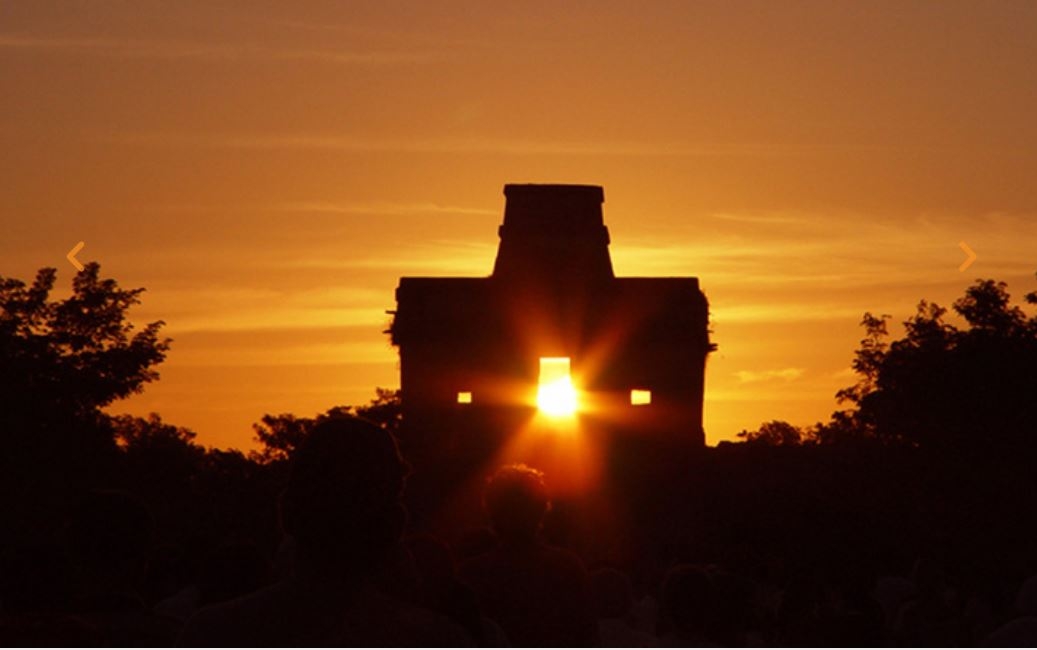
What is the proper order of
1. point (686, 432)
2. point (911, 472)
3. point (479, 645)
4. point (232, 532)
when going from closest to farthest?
point (479, 645), point (232, 532), point (911, 472), point (686, 432)

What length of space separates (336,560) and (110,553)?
256cm

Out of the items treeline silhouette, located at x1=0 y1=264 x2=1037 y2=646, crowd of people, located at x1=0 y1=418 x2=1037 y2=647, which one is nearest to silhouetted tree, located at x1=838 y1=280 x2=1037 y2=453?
treeline silhouette, located at x1=0 y1=264 x2=1037 y2=646

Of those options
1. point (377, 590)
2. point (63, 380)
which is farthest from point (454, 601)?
point (63, 380)

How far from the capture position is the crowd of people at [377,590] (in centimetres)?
466

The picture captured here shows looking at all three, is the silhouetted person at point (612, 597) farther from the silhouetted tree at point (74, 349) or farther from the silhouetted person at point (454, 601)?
the silhouetted tree at point (74, 349)

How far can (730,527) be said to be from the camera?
110 ft

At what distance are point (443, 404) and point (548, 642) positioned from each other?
37.8 metres

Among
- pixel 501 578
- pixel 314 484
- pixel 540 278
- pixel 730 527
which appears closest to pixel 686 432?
pixel 540 278

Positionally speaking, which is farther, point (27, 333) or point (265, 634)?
point (27, 333)

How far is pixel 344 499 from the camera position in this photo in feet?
15.2

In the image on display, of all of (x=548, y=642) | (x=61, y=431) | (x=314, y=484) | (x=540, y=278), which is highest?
(x=540, y=278)

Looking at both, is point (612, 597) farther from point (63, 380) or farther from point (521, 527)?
point (63, 380)

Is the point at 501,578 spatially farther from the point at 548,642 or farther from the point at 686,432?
the point at 686,432

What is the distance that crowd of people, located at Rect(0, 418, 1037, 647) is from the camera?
4656mm
